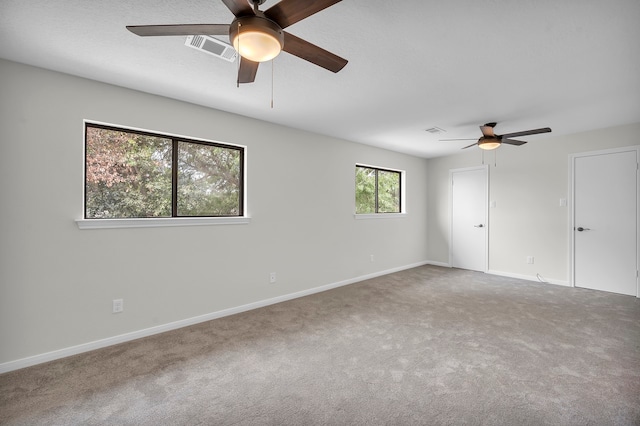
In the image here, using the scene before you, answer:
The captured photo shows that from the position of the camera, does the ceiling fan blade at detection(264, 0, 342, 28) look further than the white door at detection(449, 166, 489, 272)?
No

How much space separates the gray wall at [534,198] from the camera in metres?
4.69

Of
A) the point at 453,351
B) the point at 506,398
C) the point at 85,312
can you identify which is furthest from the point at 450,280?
the point at 85,312

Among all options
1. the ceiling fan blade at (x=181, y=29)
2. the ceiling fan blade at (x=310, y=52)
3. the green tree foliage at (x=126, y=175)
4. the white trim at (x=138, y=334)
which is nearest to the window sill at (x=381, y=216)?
the white trim at (x=138, y=334)

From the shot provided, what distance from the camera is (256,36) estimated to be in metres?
1.44

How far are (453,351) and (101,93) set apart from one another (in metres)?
3.92

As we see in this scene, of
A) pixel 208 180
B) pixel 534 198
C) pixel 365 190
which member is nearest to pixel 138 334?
pixel 208 180

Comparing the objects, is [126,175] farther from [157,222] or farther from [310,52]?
[310,52]

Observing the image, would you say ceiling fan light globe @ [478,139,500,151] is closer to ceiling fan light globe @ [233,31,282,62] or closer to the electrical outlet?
ceiling fan light globe @ [233,31,282,62]

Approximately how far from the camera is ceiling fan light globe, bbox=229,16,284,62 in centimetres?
142

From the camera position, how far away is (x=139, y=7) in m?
1.79

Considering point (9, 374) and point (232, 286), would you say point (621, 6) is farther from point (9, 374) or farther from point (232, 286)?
point (9, 374)

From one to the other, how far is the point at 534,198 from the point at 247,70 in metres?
5.23

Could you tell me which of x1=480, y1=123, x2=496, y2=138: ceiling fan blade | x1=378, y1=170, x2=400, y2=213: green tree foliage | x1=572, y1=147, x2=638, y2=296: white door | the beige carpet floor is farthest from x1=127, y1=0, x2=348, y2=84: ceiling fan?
x1=572, y1=147, x2=638, y2=296: white door

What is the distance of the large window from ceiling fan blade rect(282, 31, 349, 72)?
84.2 inches
